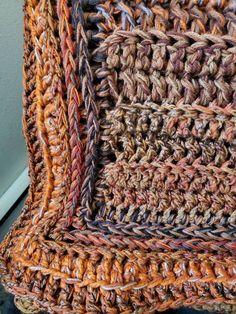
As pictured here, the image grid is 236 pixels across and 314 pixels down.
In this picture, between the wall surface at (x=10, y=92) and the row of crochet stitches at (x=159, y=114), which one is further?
the wall surface at (x=10, y=92)

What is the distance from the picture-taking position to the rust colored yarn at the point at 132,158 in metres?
0.44

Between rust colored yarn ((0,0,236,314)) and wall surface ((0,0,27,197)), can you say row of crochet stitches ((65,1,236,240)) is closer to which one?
rust colored yarn ((0,0,236,314))

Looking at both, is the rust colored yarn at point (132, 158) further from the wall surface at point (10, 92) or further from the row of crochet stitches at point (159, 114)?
the wall surface at point (10, 92)

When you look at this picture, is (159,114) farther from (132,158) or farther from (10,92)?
(10,92)

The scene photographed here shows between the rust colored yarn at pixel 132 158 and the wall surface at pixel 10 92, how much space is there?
46cm

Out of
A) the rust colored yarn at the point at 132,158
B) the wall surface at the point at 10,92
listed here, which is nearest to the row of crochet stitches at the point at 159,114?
the rust colored yarn at the point at 132,158

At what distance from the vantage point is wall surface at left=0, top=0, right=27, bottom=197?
91 centimetres

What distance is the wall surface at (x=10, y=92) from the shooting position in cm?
91

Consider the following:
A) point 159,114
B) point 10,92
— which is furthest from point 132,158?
point 10,92

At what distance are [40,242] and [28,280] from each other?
0.05 meters

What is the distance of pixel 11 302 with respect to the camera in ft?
2.28

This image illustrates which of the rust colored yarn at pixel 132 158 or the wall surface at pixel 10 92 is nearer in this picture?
the rust colored yarn at pixel 132 158

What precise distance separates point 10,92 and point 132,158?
579 mm

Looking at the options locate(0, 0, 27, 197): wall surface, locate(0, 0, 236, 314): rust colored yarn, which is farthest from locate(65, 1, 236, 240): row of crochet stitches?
locate(0, 0, 27, 197): wall surface
